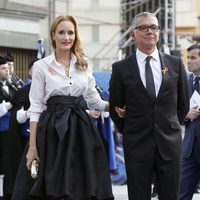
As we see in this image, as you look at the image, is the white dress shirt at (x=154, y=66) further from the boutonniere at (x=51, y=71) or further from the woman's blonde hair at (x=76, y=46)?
the boutonniere at (x=51, y=71)

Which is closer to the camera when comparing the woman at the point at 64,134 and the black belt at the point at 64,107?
the woman at the point at 64,134

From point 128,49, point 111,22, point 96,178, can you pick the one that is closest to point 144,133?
point 96,178

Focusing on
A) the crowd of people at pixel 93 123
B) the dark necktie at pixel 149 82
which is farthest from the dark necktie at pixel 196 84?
the dark necktie at pixel 149 82

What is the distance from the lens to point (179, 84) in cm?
582

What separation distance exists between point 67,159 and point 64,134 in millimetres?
193

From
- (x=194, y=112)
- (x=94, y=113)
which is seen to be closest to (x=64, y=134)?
(x=94, y=113)

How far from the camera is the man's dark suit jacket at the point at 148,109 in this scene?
18.5 ft

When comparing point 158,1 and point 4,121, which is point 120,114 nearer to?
A: point 4,121

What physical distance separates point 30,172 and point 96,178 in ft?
1.68

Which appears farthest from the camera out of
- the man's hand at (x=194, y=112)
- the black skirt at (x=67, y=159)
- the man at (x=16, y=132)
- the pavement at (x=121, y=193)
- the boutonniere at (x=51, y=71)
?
the pavement at (x=121, y=193)

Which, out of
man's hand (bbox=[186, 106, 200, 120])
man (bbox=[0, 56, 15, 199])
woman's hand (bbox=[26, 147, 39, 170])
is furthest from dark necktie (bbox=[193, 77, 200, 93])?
man (bbox=[0, 56, 15, 199])

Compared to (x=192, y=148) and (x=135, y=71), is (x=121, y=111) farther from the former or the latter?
(x=192, y=148)

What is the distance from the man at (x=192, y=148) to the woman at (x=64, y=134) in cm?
203

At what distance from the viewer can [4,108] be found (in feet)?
29.8
